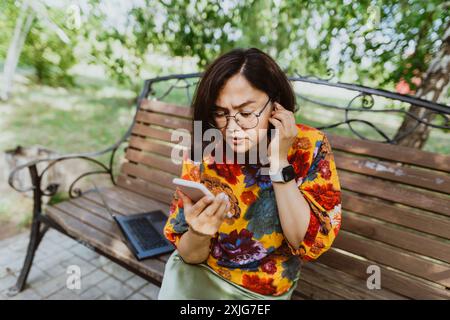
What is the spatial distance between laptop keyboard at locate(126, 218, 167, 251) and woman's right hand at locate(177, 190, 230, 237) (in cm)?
93

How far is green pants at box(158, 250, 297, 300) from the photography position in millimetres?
1598

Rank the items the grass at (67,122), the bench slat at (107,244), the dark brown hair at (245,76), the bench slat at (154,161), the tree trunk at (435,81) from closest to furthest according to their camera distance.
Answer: the dark brown hair at (245,76), the bench slat at (107,244), the tree trunk at (435,81), the bench slat at (154,161), the grass at (67,122)

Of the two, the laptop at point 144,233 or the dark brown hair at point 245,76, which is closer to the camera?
the dark brown hair at point 245,76

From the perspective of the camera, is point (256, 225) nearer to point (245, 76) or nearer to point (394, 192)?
point (245, 76)

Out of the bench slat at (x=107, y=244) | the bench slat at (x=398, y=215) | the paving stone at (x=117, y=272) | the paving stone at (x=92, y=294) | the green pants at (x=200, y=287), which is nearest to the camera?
the green pants at (x=200, y=287)

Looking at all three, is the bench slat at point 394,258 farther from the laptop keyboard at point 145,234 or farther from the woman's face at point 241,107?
the laptop keyboard at point 145,234

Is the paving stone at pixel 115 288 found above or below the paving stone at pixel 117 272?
below

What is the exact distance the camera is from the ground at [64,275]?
2.65 meters

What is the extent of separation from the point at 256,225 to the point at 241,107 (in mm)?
565

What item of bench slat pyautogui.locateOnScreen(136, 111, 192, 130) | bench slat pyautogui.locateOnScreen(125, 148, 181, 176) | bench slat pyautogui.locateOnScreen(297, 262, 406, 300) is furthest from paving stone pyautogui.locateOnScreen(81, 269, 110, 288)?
bench slat pyautogui.locateOnScreen(297, 262, 406, 300)

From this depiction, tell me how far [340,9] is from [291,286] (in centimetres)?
243

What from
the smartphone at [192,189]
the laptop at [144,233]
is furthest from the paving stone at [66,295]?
the smartphone at [192,189]
